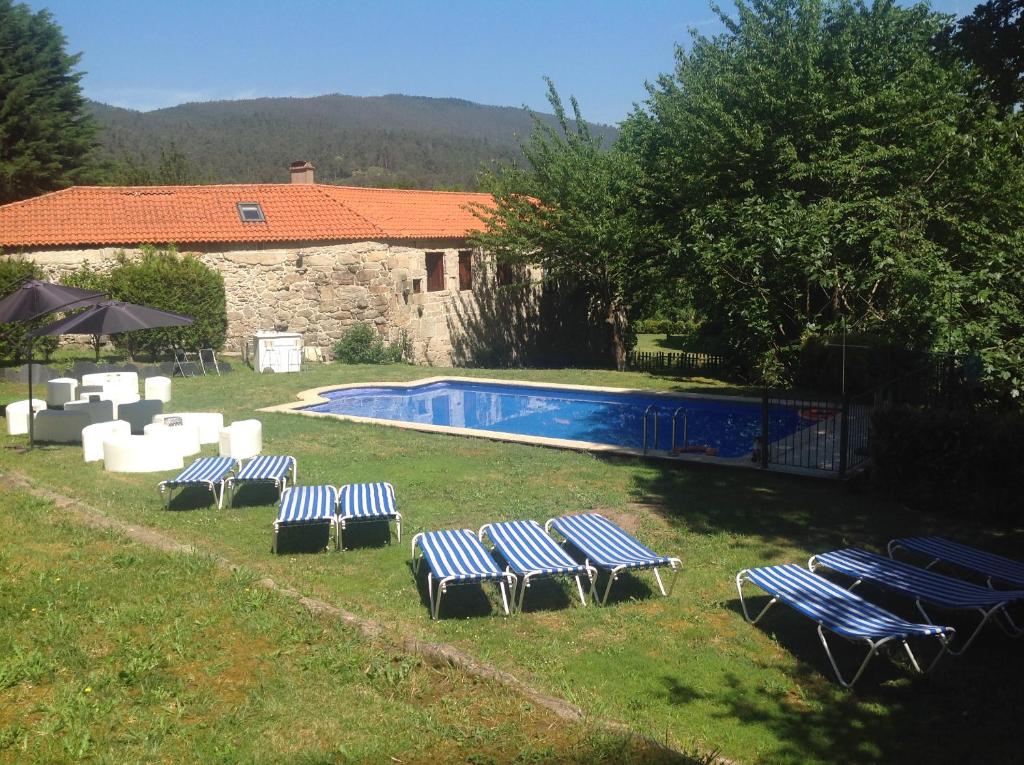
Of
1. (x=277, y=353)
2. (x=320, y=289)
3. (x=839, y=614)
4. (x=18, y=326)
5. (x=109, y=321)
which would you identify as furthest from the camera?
(x=320, y=289)

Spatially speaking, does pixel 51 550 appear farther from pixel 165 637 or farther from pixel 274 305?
pixel 274 305

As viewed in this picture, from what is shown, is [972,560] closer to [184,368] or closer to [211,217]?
[184,368]

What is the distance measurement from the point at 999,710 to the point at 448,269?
72.0 feet

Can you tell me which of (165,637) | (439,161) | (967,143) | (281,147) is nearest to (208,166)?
(281,147)

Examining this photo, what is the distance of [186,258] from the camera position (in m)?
21.8

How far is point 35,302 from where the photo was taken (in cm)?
1231

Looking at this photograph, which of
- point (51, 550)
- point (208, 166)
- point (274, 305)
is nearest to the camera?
point (51, 550)

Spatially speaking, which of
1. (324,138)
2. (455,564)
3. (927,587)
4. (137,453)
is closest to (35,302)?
(137,453)

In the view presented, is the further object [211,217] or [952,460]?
[211,217]

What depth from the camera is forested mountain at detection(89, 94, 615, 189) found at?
328 ft

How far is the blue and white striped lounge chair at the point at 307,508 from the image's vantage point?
26.1 feet

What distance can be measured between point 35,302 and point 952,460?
1190 centimetres

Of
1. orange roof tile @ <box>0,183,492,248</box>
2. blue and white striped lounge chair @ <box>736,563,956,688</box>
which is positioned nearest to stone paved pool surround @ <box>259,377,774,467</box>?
blue and white striped lounge chair @ <box>736,563,956,688</box>

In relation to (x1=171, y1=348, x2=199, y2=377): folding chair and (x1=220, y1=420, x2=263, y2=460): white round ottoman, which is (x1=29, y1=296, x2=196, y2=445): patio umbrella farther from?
(x1=171, y1=348, x2=199, y2=377): folding chair
